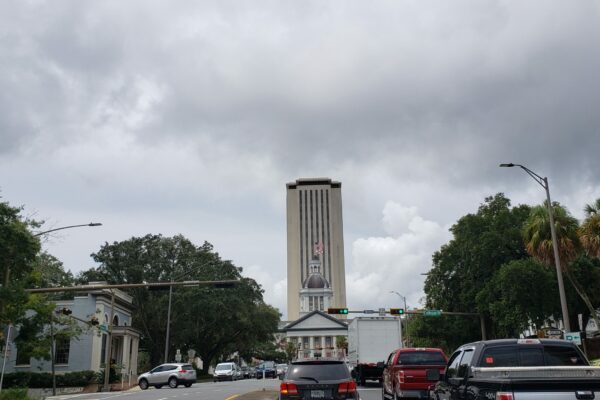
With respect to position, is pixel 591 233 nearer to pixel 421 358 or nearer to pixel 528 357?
pixel 421 358

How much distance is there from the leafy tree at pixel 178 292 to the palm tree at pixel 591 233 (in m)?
34.8

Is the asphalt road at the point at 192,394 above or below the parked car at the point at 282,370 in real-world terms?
below

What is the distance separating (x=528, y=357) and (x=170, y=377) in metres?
32.1

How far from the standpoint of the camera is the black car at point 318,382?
12.7 m

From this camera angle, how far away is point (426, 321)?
53.7 metres

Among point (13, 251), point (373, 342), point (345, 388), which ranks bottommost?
point (345, 388)

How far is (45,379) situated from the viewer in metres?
38.4

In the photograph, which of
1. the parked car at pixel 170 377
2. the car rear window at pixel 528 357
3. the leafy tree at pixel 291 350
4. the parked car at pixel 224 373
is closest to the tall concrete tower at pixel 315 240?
the leafy tree at pixel 291 350

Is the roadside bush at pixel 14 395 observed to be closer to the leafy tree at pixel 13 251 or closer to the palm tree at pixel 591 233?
the leafy tree at pixel 13 251

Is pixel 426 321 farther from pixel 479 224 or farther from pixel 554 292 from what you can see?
pixel 554 292

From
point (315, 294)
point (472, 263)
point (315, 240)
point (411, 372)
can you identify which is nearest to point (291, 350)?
point (315, 294)

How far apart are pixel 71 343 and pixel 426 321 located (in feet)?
96.3

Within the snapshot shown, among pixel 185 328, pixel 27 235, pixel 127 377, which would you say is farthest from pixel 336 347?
pixel 27 235

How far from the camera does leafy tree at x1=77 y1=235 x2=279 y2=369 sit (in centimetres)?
5794
